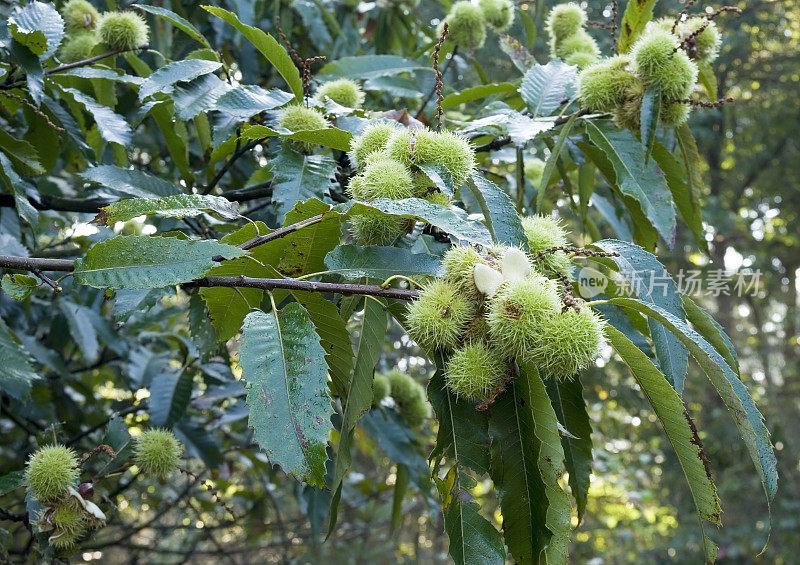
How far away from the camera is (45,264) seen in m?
0.86

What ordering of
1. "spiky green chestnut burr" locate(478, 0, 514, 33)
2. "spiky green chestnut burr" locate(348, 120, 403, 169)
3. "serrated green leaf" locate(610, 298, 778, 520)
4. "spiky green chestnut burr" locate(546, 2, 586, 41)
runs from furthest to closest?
1. "spiky green chestnut burr" locate(478, 0, 514, 33)
2. "spiky green chestnut burr" locate(546, 2, 586, 41)
3. "spiky green chestnut burr" locate(348, 120, 403, 169)
4. "serrated green leaf" locate(610, 298, 778, 520)

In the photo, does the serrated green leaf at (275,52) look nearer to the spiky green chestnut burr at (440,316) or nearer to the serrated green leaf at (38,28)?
the serrated green leaf at (38,28)

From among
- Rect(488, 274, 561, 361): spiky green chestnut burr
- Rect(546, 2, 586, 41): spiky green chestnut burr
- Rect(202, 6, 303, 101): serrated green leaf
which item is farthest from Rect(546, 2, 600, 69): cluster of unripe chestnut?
Rect(488, 274, 561, 361): spiky green chestnut burr

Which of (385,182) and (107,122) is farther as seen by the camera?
(107,122)

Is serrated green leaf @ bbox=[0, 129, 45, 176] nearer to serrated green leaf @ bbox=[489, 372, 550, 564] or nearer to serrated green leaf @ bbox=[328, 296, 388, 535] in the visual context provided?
serrated green leaf @ bbox=[328, 296, 388, 535]

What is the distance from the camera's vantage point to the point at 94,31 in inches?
65.9

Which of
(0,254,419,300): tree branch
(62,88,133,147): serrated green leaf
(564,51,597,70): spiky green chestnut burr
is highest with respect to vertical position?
(564,51,597,70): spiky green chestnut burr

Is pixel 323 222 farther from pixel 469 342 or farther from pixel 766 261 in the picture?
pixel 766 261

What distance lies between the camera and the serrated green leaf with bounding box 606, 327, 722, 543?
824mm

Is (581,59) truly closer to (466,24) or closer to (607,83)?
(607,83)

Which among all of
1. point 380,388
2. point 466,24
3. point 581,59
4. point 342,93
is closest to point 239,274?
point 342,93

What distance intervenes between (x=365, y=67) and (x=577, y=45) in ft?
1.92

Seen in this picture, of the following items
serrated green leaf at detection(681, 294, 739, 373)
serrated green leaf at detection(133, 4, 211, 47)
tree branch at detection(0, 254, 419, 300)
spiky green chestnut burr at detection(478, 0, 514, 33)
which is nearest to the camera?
tree branch at detection(0, 254, 419, 300)

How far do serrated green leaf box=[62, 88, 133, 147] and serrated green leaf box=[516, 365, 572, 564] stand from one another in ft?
3.27
